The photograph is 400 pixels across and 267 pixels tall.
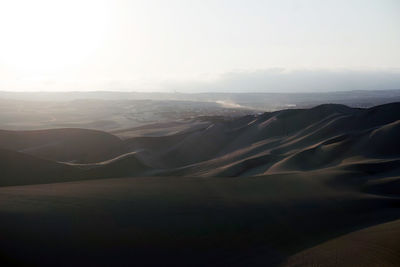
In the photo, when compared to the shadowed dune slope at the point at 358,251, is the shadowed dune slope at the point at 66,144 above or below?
below

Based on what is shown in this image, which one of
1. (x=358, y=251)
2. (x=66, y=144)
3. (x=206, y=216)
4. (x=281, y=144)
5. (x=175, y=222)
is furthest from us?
(x=66, y=144)

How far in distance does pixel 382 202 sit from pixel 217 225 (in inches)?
176

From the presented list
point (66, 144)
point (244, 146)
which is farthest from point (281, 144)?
point (66, 144)

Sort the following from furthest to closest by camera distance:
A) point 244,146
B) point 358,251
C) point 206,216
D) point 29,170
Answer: point 244,146
point 29,170
point 206,216
point 358,251

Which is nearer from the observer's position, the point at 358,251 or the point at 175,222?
the point at 358,251

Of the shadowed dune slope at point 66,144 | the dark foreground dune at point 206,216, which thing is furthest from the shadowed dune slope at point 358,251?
the shadowed dune slope at point 66,144

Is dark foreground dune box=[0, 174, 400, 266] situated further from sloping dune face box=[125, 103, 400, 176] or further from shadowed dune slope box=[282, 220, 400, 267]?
sloping dune face box=[125, 103, 400, 176]

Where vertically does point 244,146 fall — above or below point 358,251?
below

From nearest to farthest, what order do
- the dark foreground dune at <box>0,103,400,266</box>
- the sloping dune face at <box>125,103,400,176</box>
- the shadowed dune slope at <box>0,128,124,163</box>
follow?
the dark foreground dune at <box>0,103,400,266</box> < the sloping dune face at <box>125,103,400,176</box> < the shadowed dune slope at <box>0,128,124,163</box>

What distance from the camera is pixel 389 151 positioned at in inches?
567

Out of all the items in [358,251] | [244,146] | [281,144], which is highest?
[358,251]

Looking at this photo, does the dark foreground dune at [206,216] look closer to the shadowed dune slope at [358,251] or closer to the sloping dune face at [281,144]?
the shadowed dune slope at [358,251]

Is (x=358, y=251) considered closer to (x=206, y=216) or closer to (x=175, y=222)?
(x=206, y=216)

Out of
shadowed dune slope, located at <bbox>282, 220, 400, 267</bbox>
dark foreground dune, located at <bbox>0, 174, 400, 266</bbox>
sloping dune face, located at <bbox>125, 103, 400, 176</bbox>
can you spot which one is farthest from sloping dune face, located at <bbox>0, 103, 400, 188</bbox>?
shadowed dune slope, located at <bbox>282, 220, 400, 267</bbox>
